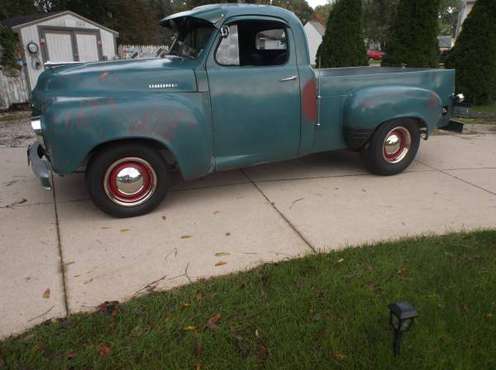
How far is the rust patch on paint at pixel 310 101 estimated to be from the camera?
4.54 m

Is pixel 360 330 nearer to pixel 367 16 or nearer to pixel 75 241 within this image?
pixel 75 241

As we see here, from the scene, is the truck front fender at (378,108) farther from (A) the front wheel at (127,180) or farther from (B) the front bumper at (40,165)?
(B) the front bumper at (40,165)

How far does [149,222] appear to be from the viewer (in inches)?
159

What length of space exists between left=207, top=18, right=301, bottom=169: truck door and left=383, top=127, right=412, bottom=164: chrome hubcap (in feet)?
4.48

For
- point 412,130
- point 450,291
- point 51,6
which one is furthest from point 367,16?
point 450,291

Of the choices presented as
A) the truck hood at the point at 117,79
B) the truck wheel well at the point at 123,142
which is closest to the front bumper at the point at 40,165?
the truck wheel well at the point at 123,142

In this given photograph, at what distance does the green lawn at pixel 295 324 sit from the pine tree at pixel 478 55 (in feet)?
29.2

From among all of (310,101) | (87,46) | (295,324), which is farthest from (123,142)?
(87,46)

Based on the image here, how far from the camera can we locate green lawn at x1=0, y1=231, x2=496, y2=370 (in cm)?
234

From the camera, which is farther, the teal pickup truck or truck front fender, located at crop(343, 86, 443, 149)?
truck front fender, located at crop(343, 86, 443, 149)

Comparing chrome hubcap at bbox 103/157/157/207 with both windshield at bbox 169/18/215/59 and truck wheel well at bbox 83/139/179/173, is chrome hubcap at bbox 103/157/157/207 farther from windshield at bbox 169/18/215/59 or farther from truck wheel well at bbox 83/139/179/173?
windshield at bbox 169/18/215/59

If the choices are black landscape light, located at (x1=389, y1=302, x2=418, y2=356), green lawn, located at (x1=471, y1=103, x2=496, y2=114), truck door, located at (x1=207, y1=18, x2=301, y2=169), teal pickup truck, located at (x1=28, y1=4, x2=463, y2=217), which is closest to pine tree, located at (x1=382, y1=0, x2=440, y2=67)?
green lawn, located at (x1=471, y1=103, x2=496, y2=114)

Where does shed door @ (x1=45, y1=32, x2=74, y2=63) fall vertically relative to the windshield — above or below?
above

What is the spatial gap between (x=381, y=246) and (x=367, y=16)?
51032 mm
